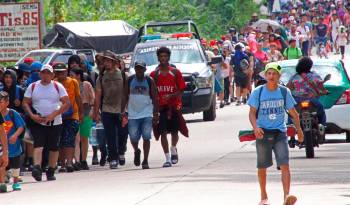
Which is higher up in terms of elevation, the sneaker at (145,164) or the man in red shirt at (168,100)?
the man in red shirt at (168,100)

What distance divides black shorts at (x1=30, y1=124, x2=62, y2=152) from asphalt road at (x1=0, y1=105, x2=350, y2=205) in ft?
1.72

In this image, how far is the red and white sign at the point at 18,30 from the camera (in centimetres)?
3089

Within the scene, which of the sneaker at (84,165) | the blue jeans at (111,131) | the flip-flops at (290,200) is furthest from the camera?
the sneaker at (84,165)

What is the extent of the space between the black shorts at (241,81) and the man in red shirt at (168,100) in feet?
55.4

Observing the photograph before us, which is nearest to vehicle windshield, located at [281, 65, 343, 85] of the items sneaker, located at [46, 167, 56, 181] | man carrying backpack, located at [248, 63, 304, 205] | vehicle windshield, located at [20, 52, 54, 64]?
sneaker, located at [46, 167, 56, 181]

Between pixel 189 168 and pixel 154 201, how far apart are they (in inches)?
185

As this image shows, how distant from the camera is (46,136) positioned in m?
20.2

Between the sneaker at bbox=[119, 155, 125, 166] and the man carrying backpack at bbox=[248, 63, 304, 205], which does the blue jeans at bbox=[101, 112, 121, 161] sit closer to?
the sneaker at bbox=[119, 155, 125, 166]

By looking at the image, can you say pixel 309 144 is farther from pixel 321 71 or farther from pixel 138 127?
pixel 321 71

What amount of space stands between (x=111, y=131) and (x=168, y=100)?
1.06 metres

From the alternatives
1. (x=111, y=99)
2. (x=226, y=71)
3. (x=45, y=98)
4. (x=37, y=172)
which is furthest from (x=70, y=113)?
(x=226, y=71)

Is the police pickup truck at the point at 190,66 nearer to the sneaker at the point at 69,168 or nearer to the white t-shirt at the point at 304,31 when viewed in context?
the sneaker at the point at 69,168

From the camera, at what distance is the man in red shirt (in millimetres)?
21594

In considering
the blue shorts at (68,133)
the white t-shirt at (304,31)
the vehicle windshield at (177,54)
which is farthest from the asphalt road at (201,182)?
the white t-shirt at (304,31)
